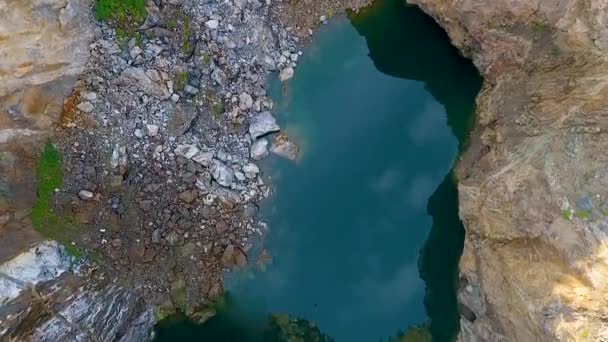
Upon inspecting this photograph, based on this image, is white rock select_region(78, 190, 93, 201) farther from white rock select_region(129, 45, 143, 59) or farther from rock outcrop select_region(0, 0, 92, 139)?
white rock select_region(129, 45, 143, 59)

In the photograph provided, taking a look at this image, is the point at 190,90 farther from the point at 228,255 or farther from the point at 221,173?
the point at 228,255

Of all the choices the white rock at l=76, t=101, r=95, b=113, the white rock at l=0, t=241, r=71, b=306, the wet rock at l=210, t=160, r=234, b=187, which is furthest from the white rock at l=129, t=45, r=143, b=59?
the white rock at l=0, t=241, r=71, b=306

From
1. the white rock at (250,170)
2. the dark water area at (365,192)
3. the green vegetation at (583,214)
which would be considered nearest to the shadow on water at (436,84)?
the dark water area at (365,192)

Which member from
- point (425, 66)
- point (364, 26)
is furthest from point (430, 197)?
point (364, 26)

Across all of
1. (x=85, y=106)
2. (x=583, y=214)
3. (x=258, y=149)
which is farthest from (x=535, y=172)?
(x=85, y=106)

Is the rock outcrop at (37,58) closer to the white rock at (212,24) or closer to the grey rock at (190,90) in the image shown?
the grey rock at (190,90)
